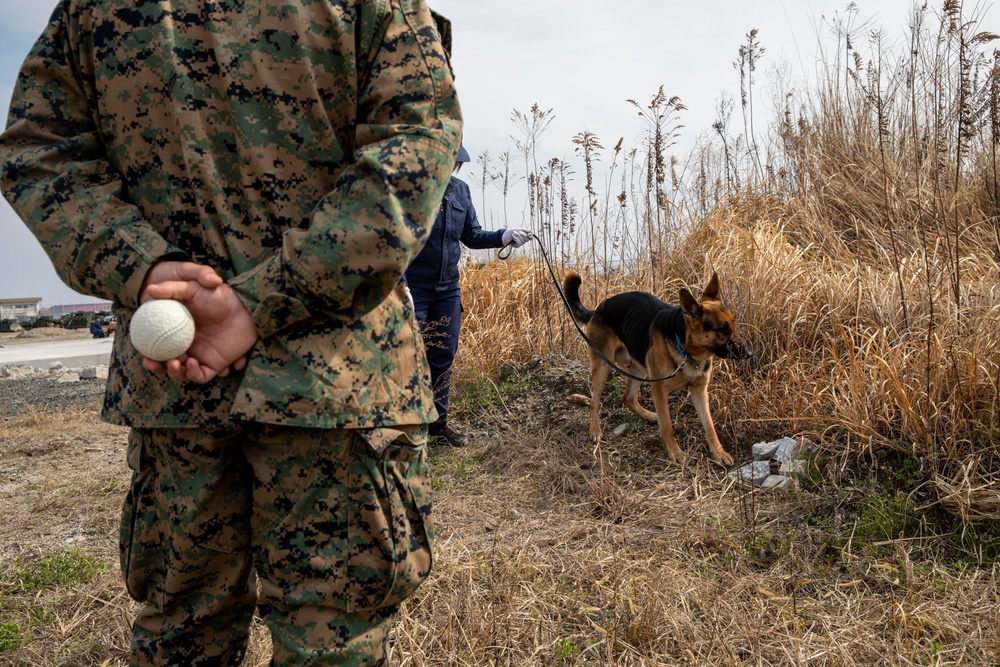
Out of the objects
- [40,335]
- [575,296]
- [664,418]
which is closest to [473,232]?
[575,296]

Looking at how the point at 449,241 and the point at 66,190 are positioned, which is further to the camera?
the point at 449,241

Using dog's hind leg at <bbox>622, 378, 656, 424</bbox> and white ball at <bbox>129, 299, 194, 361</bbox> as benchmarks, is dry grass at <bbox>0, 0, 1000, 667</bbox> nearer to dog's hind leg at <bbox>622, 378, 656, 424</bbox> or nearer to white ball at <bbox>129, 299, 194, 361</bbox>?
dog's hind leg at <bbox>622, 378, 656, 424</bbox>

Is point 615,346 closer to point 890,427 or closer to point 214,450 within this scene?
point 890,427

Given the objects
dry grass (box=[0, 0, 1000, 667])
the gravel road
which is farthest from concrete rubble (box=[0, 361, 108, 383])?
dry grass (box=[0, 0, 1000, 667])

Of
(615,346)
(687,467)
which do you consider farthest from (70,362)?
(687,467)

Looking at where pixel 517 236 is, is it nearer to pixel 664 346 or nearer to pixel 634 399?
pixel 664 346

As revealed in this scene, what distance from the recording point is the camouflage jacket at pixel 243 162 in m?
1.19

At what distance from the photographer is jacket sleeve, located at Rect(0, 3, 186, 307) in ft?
3.95

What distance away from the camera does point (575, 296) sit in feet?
17.7

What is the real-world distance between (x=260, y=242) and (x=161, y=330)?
0.84ft

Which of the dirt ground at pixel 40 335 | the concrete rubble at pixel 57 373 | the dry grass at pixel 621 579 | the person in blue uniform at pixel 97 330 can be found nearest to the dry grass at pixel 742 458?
the dry grass at pixel 621 579

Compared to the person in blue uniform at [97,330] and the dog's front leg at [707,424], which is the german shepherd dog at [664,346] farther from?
the person in blue uniform at [97,330]

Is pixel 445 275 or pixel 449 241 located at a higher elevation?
pixel 449 241

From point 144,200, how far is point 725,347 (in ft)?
11.4
